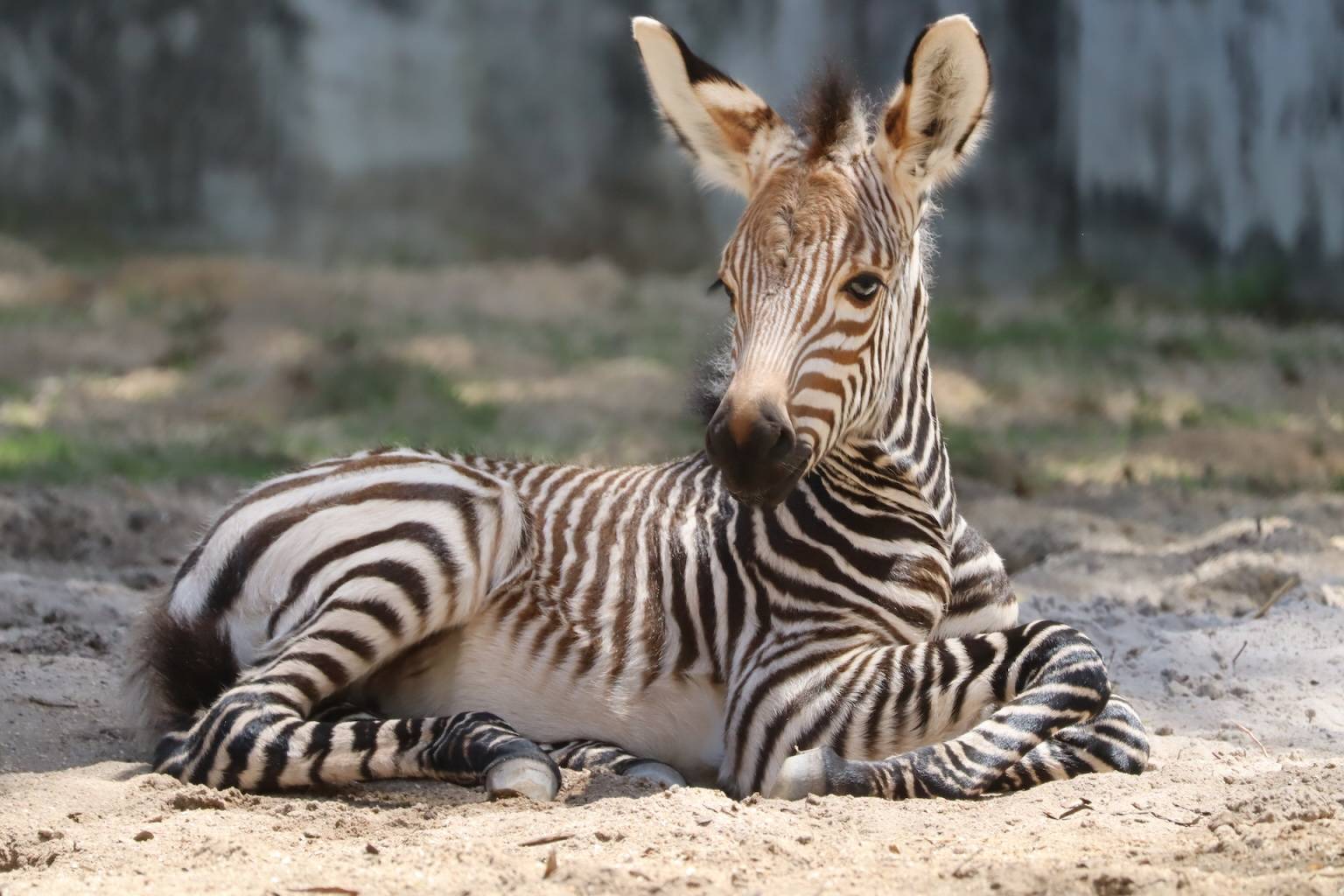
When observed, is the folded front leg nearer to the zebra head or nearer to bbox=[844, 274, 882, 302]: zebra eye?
the zebra head

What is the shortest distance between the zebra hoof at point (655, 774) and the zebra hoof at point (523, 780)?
0.29 metres

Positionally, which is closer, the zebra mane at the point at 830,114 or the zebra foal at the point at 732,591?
the zebra foal at the point at 732,591

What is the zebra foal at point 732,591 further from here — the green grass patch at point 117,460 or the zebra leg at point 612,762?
the green grass patch at point 117,460

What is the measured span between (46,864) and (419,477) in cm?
153

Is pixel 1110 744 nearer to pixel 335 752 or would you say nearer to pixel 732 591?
pixel 732 591

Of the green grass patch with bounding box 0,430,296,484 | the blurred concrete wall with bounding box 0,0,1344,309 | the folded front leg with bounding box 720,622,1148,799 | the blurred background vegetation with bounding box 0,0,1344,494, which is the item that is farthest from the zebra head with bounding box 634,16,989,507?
the blurred concrete wall with bounding box 0,0,1344,309

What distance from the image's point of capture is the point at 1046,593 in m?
5.83

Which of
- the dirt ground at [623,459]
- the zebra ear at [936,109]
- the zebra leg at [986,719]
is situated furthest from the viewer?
the zebra ear at [936,109]

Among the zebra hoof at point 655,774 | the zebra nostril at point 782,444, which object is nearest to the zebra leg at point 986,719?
the zebra hoof at point 655,774

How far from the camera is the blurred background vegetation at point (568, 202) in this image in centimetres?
990

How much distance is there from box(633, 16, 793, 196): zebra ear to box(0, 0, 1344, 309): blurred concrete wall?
22.6 feet

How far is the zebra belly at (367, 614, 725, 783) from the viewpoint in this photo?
13.7 feet

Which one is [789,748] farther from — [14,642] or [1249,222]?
[1249,222]

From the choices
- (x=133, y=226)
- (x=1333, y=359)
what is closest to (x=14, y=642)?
(x=133, y=226)
